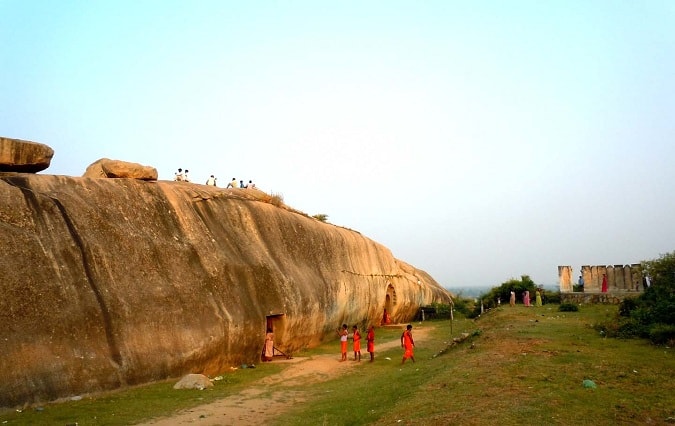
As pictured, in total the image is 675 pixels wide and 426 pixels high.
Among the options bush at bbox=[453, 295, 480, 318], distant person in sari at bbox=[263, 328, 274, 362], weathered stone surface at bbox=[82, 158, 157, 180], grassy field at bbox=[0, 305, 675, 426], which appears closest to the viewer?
grassy field at bbox=[0, 305, 675, 426]

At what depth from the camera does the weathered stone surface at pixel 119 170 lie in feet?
60.3

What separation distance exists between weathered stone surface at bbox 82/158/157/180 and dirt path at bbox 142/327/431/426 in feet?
26.5

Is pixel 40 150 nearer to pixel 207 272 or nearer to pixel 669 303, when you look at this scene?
pixel 207 272

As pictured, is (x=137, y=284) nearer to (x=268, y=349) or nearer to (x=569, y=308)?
(x=268, y=349)

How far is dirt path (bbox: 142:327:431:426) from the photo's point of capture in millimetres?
11297

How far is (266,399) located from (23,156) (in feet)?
33.0

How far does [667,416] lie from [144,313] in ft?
38.8

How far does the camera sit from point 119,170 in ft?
60.2

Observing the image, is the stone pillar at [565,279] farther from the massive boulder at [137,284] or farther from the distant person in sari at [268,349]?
the distant person in sari at [268,349]

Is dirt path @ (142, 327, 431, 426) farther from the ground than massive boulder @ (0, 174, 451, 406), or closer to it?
closer to it

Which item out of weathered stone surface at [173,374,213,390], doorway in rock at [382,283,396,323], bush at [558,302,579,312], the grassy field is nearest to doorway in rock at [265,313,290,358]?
the grassy field

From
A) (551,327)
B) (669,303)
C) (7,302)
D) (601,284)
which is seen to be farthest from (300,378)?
(601,284)

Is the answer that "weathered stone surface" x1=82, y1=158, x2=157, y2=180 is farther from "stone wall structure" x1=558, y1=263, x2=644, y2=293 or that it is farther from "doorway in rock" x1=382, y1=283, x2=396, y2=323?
"stone wall structure" x1=558, y1=263, x2=644, y2=293

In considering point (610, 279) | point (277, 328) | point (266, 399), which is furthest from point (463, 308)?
point (266, 399)
